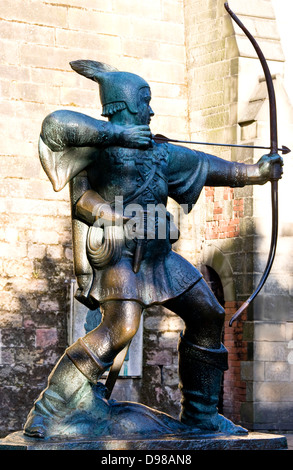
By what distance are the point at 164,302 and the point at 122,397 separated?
16.1ft

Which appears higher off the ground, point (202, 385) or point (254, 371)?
point (202, 385)

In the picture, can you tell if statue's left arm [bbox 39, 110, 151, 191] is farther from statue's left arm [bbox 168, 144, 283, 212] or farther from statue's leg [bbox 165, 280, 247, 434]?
statue's leg [bbox 165, 280, 247, 434]

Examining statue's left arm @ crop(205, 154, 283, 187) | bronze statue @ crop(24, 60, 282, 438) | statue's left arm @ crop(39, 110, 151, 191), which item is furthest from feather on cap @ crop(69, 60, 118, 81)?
statue's left arm @ crop(205, 154, 283, 187)

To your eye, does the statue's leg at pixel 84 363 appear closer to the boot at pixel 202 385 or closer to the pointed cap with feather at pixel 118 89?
the boot at pixel 202 385

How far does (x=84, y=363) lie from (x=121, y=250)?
0.63m

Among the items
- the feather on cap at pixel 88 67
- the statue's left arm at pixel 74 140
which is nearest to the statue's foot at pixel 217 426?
the statue's left arm at pixel 74 140

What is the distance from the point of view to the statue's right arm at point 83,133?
5168 millimetres

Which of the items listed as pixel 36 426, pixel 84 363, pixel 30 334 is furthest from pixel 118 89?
pixel 30 334

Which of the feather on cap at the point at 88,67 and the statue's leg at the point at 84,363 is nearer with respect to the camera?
the statue's leg at the point at 84,363

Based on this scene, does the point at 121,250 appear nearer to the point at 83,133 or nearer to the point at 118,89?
the point at 83,133

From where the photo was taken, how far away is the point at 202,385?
5457 millimetres

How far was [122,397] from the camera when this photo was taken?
396 inches

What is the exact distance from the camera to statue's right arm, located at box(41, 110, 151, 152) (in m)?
5.17

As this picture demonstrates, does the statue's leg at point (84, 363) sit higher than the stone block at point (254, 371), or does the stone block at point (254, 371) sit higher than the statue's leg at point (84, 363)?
the statue's leg at point (84, 363)
